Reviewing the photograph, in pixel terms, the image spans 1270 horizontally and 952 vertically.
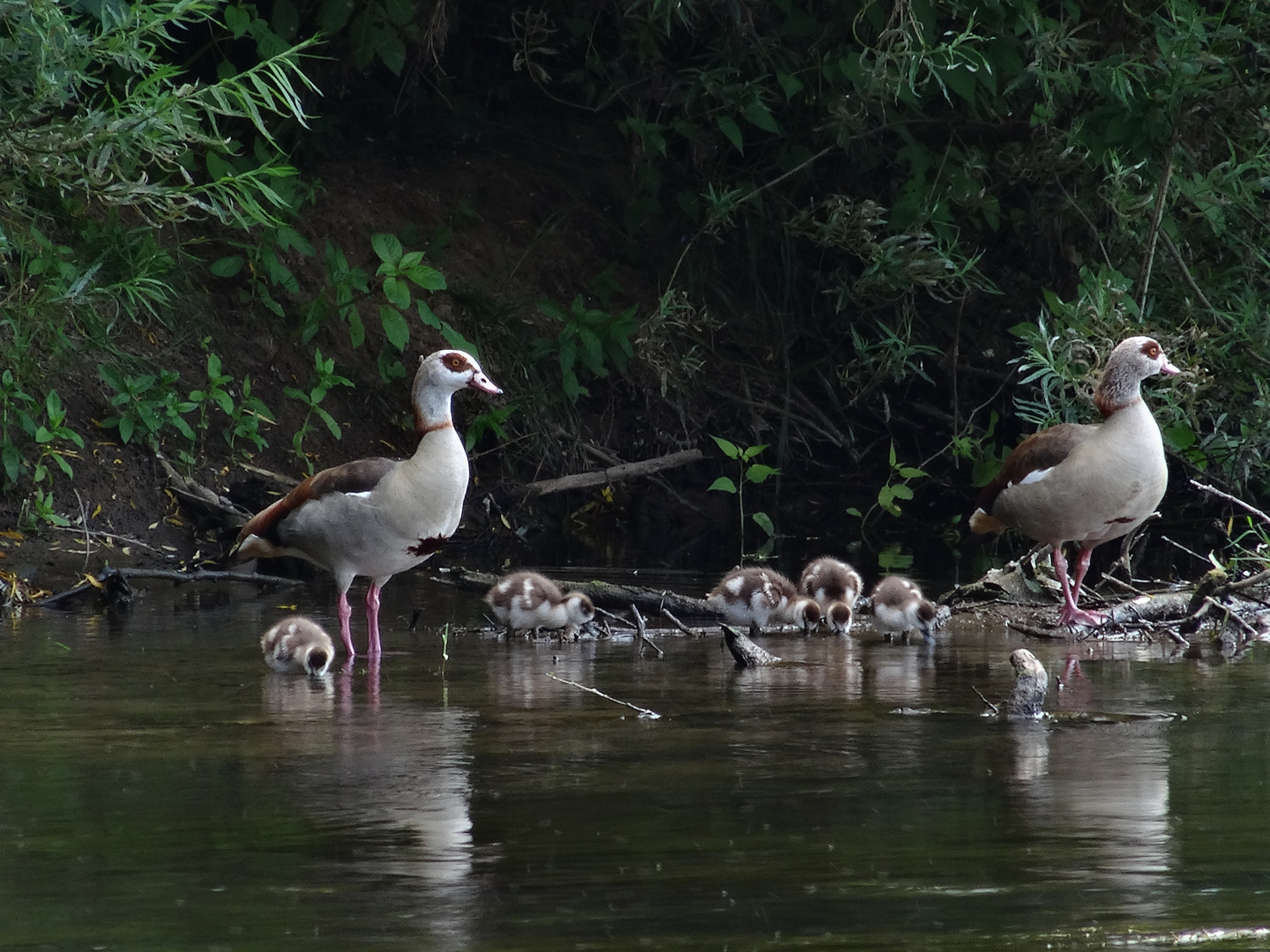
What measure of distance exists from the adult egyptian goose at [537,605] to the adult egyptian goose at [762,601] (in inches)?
30.6

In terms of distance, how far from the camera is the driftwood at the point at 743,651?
24.8ft

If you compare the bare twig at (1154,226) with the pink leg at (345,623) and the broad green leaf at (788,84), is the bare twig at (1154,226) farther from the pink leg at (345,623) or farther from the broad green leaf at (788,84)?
the pink leg at (345,623)

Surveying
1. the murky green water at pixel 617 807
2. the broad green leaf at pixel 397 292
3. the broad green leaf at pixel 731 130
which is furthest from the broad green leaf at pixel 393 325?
the murky green water at pixel 617 807

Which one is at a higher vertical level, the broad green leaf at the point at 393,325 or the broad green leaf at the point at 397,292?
the broad green leaf at the point at 397,292

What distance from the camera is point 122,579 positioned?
9.56m

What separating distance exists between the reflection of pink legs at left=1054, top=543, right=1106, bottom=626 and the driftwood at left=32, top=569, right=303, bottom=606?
14.5 ft

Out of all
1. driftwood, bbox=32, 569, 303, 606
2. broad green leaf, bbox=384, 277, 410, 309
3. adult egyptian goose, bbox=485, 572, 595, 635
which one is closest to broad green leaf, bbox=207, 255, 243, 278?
broad green leaf, bbox=384, 277, 410, 309

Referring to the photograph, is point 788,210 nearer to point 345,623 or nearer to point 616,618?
point 616,618

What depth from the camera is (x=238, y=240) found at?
45.5ft

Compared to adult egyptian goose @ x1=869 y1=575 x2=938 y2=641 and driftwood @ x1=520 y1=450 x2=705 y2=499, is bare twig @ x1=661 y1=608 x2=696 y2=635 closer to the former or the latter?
adult egyptian goose @ x1=869 y1=575 x2=938 y2=641

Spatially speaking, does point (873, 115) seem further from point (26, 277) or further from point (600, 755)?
point (600, 755)

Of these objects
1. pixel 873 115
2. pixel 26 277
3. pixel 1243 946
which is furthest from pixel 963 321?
pixel 1243 946

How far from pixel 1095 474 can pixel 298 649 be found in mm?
3981

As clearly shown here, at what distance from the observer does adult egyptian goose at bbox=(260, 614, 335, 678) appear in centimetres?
751
